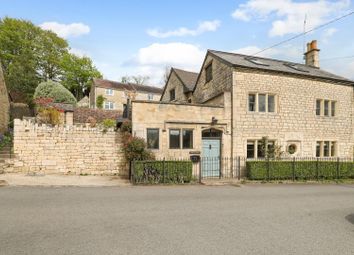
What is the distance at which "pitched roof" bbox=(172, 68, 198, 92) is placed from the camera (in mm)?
21720

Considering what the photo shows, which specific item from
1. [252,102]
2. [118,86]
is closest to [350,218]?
[252,102]

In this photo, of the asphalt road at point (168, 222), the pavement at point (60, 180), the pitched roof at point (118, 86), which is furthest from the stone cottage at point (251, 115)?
the pitched roof at point (118, 86)

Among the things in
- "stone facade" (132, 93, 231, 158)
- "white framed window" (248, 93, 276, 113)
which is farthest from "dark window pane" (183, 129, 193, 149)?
"white framed window" (248, 93, 276, 113)

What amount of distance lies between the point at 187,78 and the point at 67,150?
1355cm

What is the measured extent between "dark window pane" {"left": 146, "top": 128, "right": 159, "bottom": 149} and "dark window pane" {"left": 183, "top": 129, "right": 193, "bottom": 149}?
5.35 ft

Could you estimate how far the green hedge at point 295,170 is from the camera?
14.1 metres

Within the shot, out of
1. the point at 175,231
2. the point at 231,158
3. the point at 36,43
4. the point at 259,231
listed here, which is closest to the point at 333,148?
the point at 231,158

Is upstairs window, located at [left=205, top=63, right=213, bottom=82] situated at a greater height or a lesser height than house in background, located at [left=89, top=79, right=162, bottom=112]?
lesser

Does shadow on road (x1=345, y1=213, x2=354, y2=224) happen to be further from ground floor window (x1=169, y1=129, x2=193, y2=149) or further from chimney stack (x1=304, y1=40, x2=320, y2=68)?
chimney stack (x1=304, y1=40, x2=320, y2=68)

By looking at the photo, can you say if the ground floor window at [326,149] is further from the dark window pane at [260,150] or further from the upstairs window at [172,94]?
the upstairs window at [172,94]

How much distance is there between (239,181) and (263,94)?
602 cm

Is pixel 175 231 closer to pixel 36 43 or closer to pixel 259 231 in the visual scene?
pixel 259 231

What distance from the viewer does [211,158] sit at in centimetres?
1503

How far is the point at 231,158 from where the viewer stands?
15.2 meters
